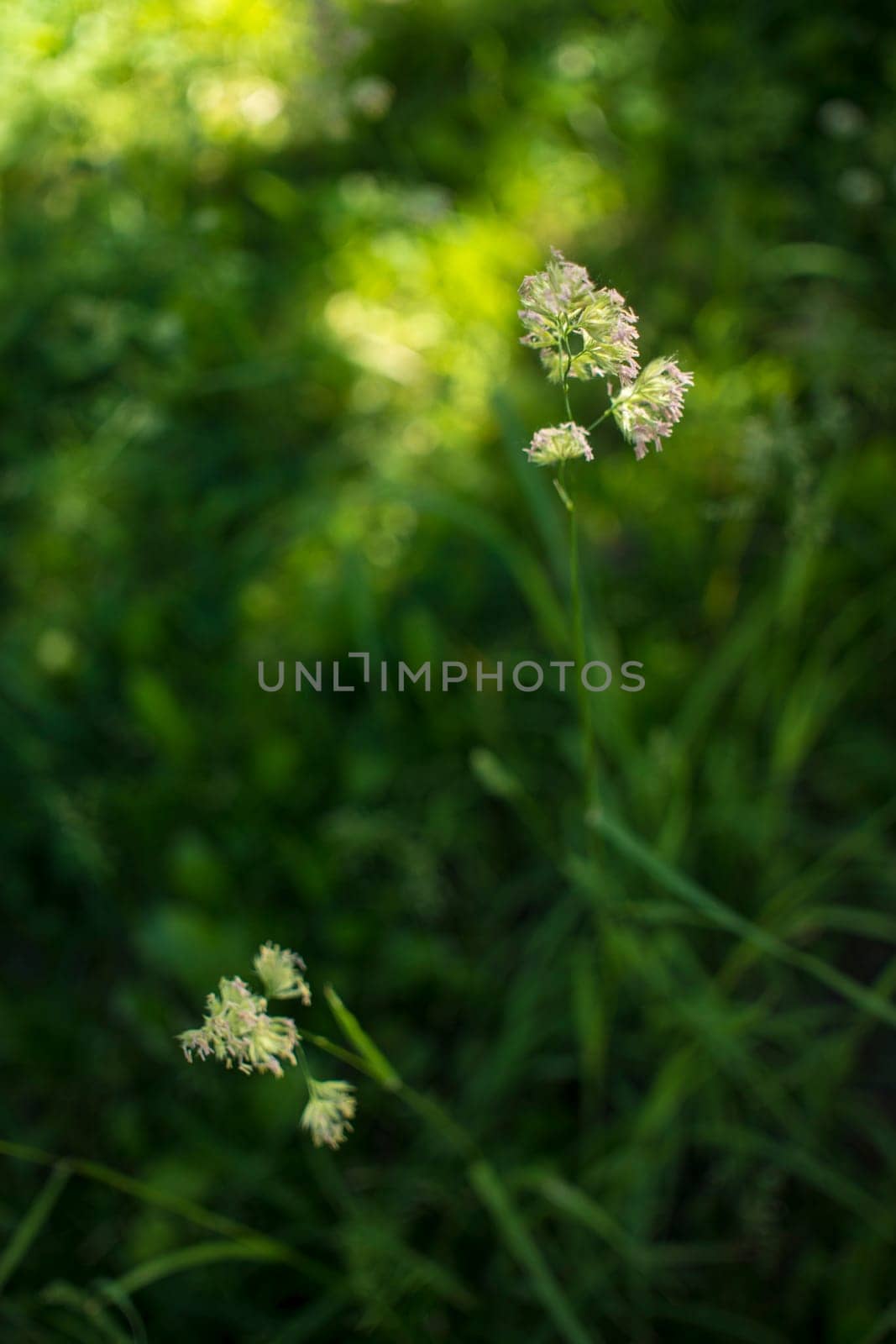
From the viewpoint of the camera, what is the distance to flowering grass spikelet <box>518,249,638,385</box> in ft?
2.01

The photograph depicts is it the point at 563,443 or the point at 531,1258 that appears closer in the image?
the point at 563,443

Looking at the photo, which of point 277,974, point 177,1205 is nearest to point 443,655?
point 177,1205

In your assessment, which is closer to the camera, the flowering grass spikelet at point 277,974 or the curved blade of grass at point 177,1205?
the flowering grass spikelet at point 277,974

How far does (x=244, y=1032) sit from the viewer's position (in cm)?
63

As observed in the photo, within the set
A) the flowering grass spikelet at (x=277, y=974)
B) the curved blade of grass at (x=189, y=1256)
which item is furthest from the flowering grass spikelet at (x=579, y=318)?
the curved blade of grass at (x=189, y=1256)

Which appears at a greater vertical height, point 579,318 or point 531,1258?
point 579,318

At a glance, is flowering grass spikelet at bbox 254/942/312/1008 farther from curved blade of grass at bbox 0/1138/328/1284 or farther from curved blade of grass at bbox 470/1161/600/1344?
curved blade of grass at bbox 470/1161/600/1344

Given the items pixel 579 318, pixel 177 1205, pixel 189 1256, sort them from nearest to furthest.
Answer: pixel 579 318
pixel 189 1256
pixel 177 1205

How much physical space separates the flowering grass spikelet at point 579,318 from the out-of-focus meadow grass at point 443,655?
1.59 ft

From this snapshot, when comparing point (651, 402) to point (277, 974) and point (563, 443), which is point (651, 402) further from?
point (277, 974)

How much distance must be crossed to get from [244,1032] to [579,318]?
485 mm

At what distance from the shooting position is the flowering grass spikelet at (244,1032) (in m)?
0.61

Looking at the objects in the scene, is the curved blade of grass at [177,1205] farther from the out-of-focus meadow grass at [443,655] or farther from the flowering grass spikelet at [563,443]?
the flowering grass spikelet at [563,443]

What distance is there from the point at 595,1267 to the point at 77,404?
163 cm
